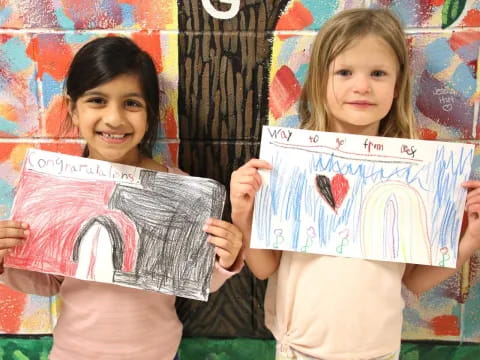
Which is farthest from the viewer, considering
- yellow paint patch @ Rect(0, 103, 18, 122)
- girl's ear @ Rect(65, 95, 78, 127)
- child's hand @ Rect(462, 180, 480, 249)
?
yellow paint patch @ Rect(0, 103, 18, 122)

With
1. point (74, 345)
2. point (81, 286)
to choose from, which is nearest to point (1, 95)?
point (81, 286)

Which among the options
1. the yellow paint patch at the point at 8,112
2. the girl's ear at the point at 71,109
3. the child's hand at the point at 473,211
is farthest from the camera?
the yellow paint patch at the point at 8,112

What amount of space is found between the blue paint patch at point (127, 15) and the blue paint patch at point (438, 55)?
739 millimetres

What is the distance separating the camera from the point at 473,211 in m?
0.97

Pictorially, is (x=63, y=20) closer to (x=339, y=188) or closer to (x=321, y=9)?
(x=321, y=9)

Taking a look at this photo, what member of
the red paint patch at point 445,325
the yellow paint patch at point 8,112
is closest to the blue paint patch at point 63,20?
the yellow paint patch at point 8,112

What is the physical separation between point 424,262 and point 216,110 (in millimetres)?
612

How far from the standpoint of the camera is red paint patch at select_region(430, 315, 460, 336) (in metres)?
1.26

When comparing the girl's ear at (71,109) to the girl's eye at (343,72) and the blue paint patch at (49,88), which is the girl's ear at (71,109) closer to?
the blue paint patch at (49,88)

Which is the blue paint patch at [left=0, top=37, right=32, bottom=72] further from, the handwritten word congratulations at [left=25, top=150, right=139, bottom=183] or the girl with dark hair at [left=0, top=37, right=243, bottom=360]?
the handwritten word congratulations at [left=25, top=150, right=139, bottom=183]

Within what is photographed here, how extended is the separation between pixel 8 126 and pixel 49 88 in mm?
150

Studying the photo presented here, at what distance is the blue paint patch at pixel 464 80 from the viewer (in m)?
1.15

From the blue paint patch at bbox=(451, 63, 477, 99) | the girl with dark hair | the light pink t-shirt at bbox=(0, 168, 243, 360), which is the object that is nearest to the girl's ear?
the girl with dark hair

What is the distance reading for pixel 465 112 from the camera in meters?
1.16
